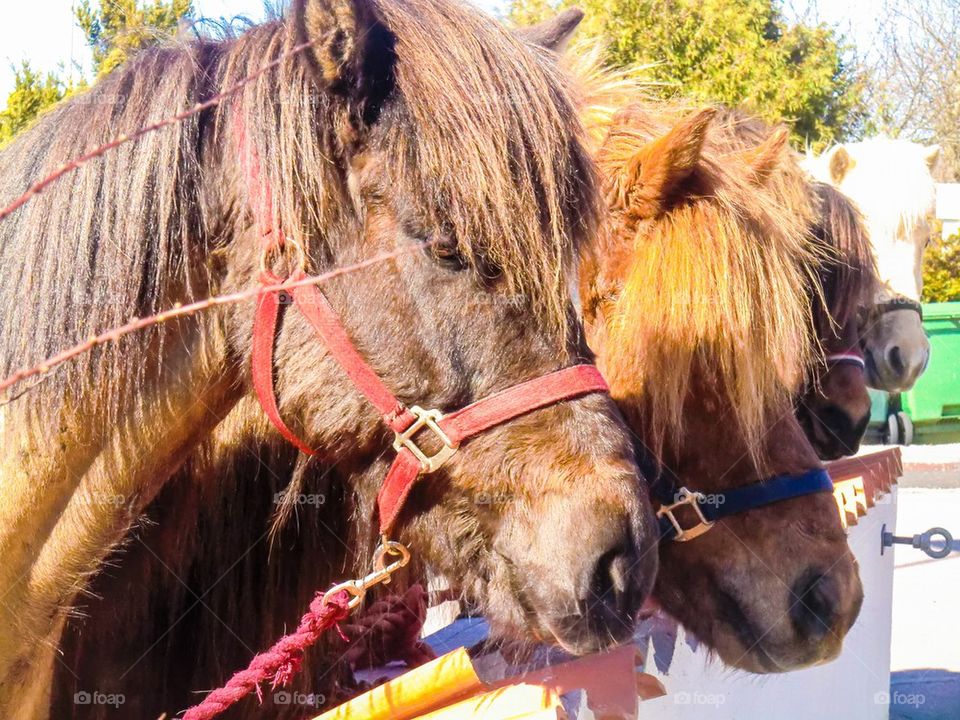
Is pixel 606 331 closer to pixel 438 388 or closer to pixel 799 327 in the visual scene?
pixel 799 327

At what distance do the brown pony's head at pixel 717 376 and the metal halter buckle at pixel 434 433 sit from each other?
2.81 feet

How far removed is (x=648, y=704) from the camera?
2.49m

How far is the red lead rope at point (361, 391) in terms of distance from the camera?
184cm

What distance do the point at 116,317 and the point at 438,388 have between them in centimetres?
59

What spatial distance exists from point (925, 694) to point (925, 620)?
4.13 ft

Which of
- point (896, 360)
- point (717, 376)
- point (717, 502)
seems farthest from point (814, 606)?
point (896, 360)

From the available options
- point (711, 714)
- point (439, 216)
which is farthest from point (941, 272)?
point (439, 216)

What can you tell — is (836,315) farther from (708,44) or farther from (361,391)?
(708,44)

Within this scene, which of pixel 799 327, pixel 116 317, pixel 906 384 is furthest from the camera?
pixel 906 384

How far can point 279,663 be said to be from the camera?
193 centimetres

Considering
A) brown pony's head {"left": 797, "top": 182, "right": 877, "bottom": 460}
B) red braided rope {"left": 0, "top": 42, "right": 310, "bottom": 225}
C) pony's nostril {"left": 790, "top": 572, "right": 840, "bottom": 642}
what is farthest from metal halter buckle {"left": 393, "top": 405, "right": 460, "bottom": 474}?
brown pony's head {"left": 797, "top": 182, "right": 877, "bottom": 460}

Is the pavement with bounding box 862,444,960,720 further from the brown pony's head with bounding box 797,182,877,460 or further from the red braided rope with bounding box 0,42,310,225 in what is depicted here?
the red braided rope with bounding box 0,42,310,225

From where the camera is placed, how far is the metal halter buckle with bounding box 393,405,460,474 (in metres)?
1.85

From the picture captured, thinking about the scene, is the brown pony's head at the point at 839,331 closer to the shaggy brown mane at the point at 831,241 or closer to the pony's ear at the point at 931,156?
the shaggy brown mane at the point at 831,241
